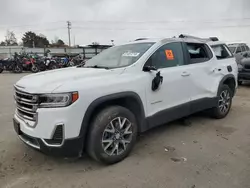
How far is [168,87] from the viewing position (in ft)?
13.4

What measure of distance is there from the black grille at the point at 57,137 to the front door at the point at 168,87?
1.39m

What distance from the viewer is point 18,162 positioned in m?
3.53

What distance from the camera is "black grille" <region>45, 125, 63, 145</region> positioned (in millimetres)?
2967

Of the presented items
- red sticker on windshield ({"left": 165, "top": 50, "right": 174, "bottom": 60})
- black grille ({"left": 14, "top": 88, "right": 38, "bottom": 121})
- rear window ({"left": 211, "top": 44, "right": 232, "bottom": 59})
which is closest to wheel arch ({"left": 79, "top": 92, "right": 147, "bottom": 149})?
black grille ({"left": 14, "top": 88, "right": 38, "bottom": 121})

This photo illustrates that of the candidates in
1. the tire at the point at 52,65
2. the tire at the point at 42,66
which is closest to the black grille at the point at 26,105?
the tire at the point at 42,66

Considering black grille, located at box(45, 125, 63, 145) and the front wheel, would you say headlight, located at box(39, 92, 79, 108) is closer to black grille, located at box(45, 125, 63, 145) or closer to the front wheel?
black grille, located at box(45, 125, 63, 145)

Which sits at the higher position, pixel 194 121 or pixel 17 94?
pixel 17 94

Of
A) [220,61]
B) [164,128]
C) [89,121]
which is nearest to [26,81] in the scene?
[89,121]

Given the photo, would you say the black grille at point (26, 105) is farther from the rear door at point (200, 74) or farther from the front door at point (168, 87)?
the rear door at point (200, 74)

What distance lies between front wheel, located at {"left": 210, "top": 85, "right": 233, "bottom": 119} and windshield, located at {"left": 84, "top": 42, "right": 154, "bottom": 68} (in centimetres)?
209

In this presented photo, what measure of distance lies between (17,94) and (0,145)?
3.92 feet

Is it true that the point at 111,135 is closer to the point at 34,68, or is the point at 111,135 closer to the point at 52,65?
the point at 34,68

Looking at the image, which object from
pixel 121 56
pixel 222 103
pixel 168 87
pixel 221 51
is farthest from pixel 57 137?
pixel 221 51

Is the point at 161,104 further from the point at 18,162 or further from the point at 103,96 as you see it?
the point at 18,162
